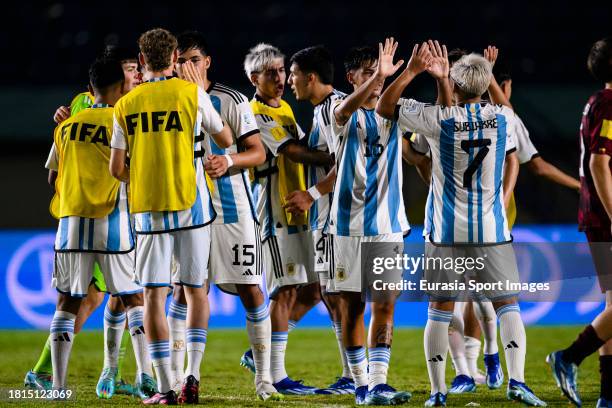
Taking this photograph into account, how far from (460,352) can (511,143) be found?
4.80 ft

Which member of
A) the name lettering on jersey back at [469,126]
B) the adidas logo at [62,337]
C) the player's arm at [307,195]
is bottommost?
the adidas logo at [62,337]

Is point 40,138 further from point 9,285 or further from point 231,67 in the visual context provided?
point 9,285

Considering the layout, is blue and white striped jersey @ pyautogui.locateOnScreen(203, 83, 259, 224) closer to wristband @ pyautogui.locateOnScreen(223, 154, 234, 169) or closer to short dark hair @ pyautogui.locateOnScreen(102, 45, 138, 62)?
wristband @ pyautogui.locateOnScreen(223, 154, 234, 169)

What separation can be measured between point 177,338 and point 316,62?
198 cm

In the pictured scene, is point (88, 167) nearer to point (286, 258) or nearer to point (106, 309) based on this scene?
point (106, 309)

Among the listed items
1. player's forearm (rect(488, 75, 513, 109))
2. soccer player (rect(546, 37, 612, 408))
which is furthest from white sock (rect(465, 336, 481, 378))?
player's forearm (rect(488, 75, 513, 109))

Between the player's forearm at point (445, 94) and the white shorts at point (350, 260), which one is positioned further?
the white shorts at point (350, 260)

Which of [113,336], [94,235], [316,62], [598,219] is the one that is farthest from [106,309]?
[598,219]

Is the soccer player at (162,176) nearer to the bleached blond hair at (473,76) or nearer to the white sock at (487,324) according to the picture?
the bleached blond hair at (473,76)

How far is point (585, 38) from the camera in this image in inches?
692

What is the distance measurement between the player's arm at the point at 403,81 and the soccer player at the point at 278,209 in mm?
1195

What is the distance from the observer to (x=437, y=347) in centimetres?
556

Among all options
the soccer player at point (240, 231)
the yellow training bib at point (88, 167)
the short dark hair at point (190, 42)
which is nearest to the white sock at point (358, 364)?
the soccer player at point (240, 231)

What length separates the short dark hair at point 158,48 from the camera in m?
5.32
